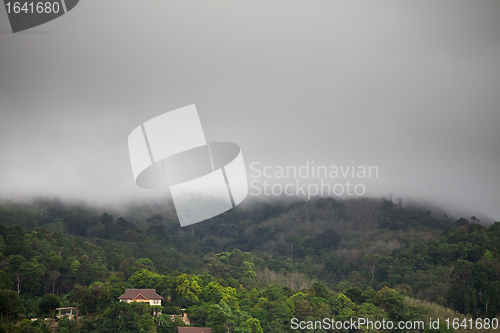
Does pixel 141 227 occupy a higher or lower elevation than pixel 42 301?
higher

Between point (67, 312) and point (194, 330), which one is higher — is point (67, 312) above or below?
above

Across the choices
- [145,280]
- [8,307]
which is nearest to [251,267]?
[145,280]

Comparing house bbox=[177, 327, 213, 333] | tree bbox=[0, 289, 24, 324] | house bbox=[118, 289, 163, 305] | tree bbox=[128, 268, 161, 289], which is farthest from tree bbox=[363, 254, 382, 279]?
tree bbox=[0, 289, 24, 324]

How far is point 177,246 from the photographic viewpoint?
72.9 meters

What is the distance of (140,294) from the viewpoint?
1332 inches

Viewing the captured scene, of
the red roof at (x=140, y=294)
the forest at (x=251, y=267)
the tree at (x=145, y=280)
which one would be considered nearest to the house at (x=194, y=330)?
the forest at (x=251, y=267)

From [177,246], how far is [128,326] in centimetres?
4368

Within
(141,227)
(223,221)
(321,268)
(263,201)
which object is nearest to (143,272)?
(321,268)

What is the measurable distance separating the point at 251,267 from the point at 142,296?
2178cm

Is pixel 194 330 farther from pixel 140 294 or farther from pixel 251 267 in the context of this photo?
pixel 251 267

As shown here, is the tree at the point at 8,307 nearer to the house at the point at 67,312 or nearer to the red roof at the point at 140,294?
the house at the point at 67,312

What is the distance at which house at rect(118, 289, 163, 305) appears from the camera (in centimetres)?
3344

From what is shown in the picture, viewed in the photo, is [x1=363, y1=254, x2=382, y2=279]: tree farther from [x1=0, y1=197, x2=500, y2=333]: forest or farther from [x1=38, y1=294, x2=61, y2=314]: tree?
[x1=38, y1=294, x2=61, y2=314]: tree

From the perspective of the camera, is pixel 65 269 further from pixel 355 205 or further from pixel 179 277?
pixel 355 205
